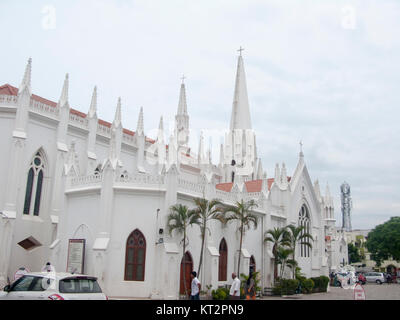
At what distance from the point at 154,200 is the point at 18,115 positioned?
10847 millimetres

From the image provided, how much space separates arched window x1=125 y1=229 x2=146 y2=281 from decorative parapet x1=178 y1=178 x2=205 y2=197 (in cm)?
338

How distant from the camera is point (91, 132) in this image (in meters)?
31.6

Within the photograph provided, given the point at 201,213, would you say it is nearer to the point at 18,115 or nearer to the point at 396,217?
the point at 18,115

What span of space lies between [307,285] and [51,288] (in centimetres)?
2523

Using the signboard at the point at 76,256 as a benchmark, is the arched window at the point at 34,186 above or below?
above

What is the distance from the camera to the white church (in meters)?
22.0

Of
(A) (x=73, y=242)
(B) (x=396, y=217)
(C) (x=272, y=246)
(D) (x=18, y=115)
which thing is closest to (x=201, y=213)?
(A) (x=73, y=242)

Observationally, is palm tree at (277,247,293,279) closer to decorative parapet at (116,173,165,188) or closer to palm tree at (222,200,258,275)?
palm tree at (222,200,258,275)

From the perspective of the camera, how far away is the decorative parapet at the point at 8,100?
2723 centimetres

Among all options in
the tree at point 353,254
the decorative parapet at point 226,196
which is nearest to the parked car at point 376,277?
the tree at point 353,254

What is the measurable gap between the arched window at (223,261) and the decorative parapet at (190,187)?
12.3ft

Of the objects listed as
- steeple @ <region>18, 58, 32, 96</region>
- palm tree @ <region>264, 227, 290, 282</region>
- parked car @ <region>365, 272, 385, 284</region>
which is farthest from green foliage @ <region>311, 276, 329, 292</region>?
steeple @ <region>18, 58, 32, 96</region>

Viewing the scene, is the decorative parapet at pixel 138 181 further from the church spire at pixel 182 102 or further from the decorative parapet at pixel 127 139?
the church spire at pixel 182 102

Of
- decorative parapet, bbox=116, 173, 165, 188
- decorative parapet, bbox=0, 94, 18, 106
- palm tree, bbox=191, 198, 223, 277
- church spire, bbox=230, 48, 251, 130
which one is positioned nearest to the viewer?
decorative parapet, bbox=116, 173, 165, 188
